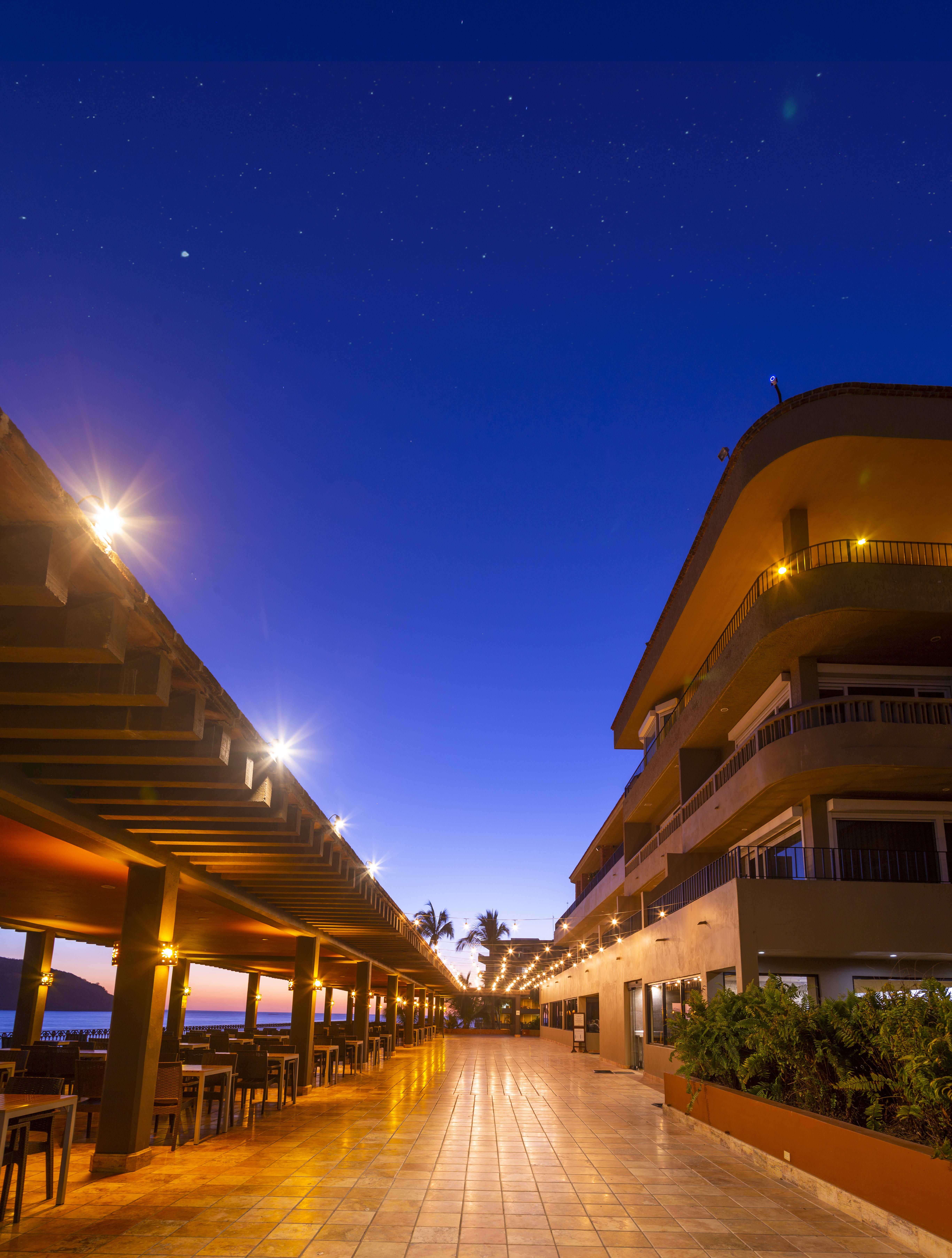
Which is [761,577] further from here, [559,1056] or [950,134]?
[559,1056]

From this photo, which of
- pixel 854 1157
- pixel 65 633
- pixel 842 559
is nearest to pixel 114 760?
pixel 65 633

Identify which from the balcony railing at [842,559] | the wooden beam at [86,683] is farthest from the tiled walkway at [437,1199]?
the balcony railing at [842,559]

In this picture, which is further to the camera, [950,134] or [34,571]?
[950,134]

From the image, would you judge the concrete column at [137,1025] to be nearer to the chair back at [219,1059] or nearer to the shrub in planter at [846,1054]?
the chair back at [219,1059]

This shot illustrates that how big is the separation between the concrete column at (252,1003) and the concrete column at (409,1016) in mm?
8598

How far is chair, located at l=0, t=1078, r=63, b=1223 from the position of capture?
7.25m

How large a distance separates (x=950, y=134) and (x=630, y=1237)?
17.3 metres

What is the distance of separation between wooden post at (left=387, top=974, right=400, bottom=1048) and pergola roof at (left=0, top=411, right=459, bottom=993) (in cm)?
2018

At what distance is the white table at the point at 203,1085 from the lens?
1120cm

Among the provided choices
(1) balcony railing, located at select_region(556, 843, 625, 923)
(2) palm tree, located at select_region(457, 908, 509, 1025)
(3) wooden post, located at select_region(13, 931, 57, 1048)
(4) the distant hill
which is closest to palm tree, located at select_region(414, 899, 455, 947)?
(2) palm tree, located at select_region(457, 908, 509, 1025)

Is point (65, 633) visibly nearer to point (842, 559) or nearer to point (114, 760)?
point (114, 760)

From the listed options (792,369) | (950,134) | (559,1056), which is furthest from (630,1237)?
(792,369)

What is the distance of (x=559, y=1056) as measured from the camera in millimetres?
33750

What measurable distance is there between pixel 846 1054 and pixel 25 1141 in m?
7.95
